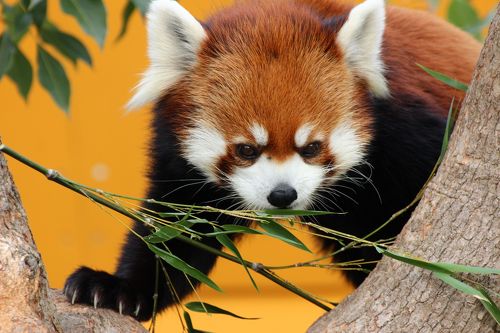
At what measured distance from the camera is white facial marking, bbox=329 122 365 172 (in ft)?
10.3

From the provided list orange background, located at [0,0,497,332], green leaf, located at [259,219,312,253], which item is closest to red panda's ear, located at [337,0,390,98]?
green leaf, located at [259,219,312,253]

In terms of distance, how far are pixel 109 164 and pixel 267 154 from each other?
330 cm

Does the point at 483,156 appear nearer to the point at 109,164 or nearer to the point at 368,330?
the point at 368,330

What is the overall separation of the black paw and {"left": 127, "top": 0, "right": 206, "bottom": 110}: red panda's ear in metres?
0.66

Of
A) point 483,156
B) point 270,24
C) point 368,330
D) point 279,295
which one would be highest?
point 270,24

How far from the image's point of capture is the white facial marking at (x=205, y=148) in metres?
3.11

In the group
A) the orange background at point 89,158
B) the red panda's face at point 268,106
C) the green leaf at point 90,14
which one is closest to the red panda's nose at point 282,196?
the red panda's face at point 268,106

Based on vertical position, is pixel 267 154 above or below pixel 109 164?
above

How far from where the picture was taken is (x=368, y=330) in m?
2.35

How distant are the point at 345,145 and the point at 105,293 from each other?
0.98 meters

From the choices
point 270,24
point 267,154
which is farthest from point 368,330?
point 270,24

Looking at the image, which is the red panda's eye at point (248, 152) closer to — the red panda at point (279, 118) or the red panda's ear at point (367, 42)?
the red panda at point (279, 118)

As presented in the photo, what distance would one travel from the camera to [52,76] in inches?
140

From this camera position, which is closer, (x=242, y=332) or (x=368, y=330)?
(x=368, y=330)
